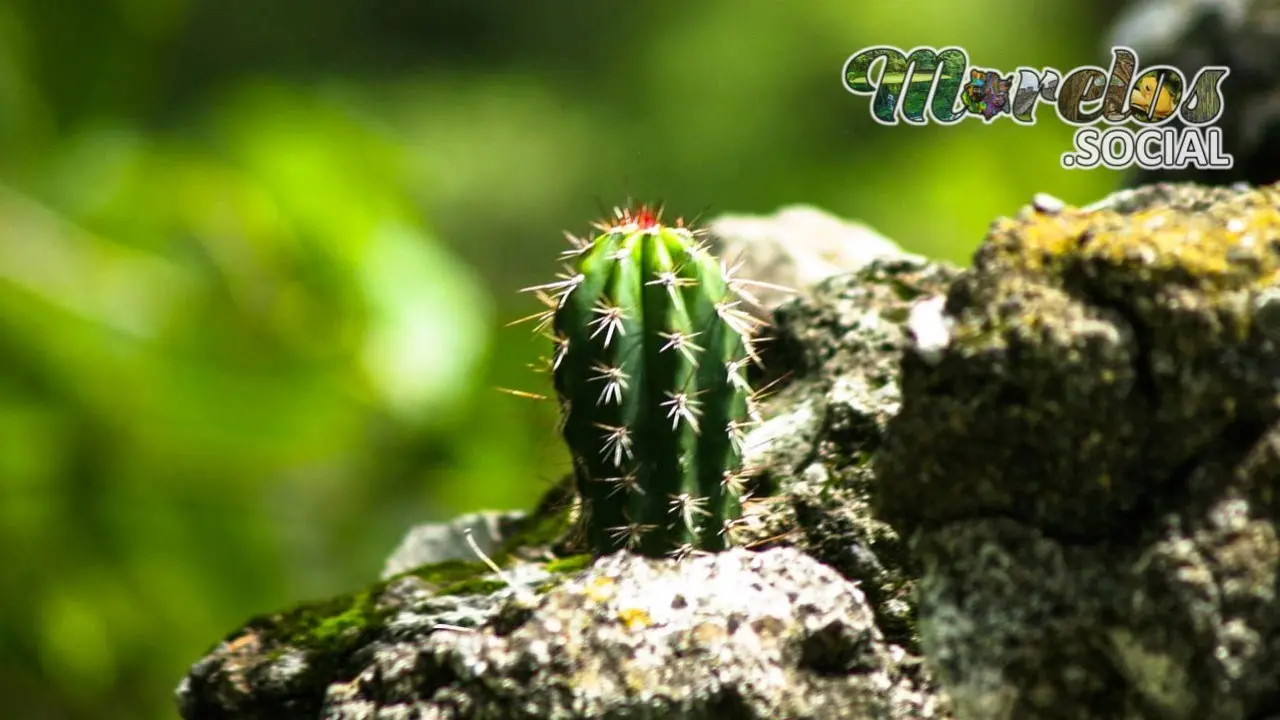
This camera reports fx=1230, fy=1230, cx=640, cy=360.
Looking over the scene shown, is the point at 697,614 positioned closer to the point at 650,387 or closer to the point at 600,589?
the point at 600,589

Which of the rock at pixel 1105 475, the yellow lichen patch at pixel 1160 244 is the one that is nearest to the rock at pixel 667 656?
the rock at pixel 1105 475

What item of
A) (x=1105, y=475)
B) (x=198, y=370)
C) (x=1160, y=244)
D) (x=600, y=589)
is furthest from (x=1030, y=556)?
(x=198, y=370)

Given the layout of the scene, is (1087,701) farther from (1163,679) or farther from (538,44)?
(538,44)

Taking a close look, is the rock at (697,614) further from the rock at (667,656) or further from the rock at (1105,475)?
the rock at (1105,475)

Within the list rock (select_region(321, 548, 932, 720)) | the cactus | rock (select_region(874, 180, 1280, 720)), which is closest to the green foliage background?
the cactus

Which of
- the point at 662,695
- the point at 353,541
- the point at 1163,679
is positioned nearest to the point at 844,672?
the point at 662,695
